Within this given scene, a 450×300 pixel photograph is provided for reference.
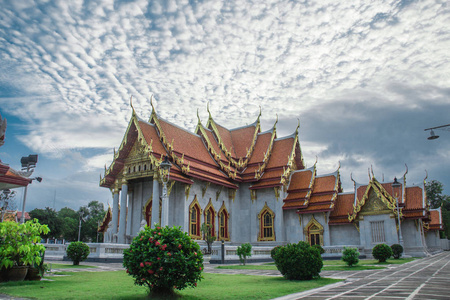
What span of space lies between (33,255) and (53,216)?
55.6 m

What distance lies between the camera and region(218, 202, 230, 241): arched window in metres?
29.6

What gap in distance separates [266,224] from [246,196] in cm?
293

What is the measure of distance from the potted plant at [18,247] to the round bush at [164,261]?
3335 mm

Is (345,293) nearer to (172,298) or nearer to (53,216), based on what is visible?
(172,298)

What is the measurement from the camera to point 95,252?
20.0 metres

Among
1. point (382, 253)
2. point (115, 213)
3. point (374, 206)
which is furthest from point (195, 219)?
point (374, 206)

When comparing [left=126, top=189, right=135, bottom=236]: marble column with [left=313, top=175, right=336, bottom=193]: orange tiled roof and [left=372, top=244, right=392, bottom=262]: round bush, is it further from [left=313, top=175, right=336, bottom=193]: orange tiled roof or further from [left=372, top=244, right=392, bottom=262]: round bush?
[left=372, top=244, right=392, bottom=262]: round bush

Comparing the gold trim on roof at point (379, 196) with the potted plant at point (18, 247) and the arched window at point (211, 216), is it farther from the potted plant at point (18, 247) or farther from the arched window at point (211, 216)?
the potted plant at point (18, 247)

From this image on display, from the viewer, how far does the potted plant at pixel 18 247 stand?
9.25m

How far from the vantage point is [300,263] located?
11547 millimetres

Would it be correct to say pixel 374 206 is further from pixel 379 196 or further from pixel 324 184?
pixel 324 184

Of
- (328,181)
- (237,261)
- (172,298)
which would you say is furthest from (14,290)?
(328,181)

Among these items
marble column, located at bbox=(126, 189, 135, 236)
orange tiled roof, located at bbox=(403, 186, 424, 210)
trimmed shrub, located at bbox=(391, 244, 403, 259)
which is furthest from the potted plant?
orange tiled roof, located at bbox=(403, 186, 424, 210)

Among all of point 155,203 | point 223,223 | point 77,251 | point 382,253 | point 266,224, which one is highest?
point 155,203
